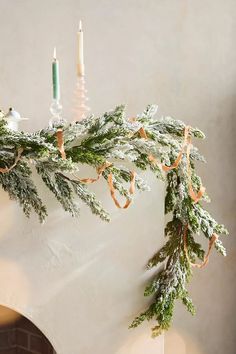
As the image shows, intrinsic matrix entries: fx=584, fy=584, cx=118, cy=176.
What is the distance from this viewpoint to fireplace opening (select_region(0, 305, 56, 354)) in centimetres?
233

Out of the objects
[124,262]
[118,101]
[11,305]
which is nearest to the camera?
[11,305]

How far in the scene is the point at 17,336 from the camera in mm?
2387

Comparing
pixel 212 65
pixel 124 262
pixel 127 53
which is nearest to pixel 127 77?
pixel 127 53

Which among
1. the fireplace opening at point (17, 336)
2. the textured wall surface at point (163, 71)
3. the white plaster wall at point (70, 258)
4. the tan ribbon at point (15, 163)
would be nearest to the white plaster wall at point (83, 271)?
the white plaster wall at point (70, 258)

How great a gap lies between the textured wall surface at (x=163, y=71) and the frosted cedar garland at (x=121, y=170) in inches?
22.4

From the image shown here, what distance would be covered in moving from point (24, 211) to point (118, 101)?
2.97 ft

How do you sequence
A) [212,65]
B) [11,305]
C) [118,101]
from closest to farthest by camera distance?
[11,305] < [118,101] < [212,65]

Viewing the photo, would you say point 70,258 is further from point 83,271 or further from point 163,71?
point 163,71

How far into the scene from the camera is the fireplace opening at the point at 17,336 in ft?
7.64

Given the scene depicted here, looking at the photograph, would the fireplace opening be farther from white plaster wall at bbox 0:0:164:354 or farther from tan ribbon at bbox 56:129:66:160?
tan ribbon at bbox 56:129:66:160

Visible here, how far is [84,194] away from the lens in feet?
5.64

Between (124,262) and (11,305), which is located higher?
(124,262)

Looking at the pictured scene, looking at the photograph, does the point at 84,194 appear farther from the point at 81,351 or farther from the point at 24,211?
the point at 81,351

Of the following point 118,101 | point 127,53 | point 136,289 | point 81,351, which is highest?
point 127,53
